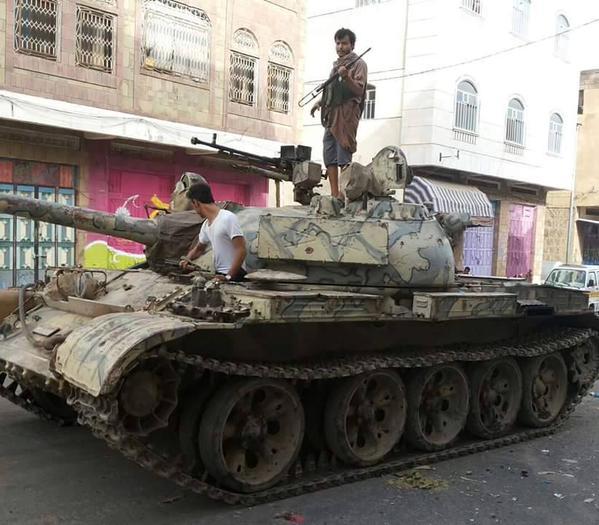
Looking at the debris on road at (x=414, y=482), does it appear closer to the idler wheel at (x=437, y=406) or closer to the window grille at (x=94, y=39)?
the idler wheel at (x=437, y=406)

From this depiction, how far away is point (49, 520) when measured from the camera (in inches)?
188

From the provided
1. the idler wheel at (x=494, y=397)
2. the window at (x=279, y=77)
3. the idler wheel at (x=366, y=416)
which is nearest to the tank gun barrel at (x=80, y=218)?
the idler wheel at (x=366, y=416)

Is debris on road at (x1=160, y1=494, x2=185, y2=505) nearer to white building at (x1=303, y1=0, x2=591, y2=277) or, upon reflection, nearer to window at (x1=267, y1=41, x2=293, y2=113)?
window at (x1=267, y1=41, x2=293, y2=113)

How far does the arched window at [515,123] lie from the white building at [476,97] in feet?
0.10

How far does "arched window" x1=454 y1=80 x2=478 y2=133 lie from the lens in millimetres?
19734

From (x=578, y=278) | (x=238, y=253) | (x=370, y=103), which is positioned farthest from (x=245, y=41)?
(x=238, y=253)

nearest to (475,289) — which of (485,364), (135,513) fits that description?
(485,364)

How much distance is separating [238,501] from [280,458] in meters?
0.50

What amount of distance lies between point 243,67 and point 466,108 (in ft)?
23.0

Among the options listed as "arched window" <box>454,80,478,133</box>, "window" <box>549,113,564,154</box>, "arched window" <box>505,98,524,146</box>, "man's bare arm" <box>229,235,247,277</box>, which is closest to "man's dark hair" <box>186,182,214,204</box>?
"man's bare arm" <box>229,235,247,277</box>

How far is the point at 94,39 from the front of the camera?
44.4 ft

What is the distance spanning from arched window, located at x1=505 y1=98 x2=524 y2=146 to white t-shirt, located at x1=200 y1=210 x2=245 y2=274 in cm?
1764

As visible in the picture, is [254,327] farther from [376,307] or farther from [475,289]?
[475,289]

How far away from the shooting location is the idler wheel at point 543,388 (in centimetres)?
754
